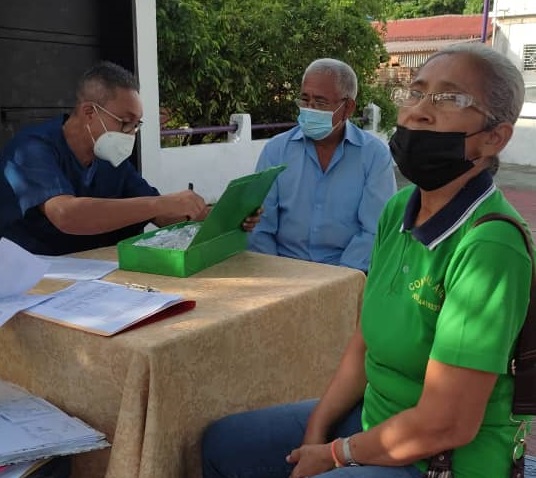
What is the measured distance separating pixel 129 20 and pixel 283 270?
3.14 metres

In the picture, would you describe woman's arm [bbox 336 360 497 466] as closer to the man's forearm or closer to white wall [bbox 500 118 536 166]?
the man's forearm

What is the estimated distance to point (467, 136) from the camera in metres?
1.39

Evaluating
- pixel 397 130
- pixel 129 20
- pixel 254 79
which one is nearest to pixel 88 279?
pixel 397 130

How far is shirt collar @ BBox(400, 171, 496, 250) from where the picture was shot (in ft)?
4.42

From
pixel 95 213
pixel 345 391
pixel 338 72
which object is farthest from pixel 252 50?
pixel 345 391

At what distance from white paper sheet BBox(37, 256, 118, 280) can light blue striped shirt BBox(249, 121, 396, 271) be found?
0.90 meters

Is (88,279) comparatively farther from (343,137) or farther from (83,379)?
(343,137)

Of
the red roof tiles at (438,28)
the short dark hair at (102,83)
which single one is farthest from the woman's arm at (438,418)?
the red roof tiles at (438,28)

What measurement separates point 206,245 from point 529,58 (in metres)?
20.0

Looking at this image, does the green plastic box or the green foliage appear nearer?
the green plastic box

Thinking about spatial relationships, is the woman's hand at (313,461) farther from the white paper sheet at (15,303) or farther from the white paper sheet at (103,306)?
the white paper sheet at (15,303)

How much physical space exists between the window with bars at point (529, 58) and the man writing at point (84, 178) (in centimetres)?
1918

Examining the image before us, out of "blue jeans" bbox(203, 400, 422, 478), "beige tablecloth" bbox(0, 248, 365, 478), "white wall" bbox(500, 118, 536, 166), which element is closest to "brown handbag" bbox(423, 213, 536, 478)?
"blue jeans" bbox(203, 400, 422, 478)

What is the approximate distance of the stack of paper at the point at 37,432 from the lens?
138cm
